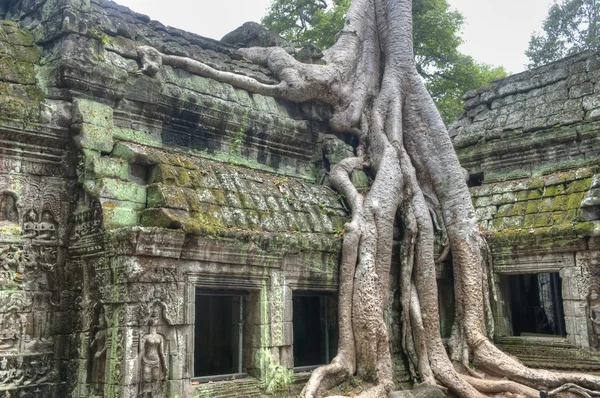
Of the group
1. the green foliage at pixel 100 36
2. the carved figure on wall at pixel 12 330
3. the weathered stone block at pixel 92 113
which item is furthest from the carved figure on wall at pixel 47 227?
the green foliage at pixel 100 36

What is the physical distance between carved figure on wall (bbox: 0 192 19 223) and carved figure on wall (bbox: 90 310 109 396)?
127 cm

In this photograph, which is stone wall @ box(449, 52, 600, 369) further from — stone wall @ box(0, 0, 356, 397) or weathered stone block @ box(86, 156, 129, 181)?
weathered stone block @ box(86, 156, 129, 181)

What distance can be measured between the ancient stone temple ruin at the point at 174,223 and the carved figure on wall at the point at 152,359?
18 millimetres

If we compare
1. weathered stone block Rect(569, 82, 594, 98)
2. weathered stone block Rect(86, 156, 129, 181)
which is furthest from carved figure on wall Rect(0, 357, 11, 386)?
weathered stone block Rect(569, 82, 594, 98)

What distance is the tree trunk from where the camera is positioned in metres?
7.12

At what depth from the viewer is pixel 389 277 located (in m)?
7.78

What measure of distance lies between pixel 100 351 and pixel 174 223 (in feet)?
4.40

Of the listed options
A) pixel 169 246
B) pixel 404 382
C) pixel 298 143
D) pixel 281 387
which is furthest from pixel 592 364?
pixel 169 246

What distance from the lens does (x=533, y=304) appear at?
1145cm

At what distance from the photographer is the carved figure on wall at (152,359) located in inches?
213

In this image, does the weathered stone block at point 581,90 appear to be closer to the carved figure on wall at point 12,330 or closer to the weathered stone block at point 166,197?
the weathered stone block at point 166,197

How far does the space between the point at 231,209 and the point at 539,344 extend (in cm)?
479

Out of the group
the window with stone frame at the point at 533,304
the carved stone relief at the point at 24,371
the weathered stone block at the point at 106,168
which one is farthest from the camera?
the window with stone frame at the point at 533,304

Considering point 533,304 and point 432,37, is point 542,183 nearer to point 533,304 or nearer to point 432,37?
point 533,304
